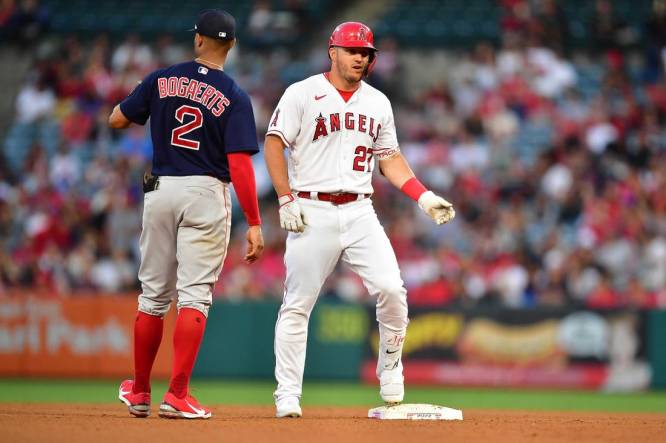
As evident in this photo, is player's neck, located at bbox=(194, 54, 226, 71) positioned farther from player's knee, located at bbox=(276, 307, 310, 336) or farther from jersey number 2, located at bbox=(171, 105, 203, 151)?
player's knee, located at bbox=(276, 307, 310, 336)

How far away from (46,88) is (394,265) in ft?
39.8

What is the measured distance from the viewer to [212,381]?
13977mm

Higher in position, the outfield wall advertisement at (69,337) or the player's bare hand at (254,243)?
the player's bare hand at (254,243)

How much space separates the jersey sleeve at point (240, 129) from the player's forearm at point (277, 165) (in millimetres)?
175

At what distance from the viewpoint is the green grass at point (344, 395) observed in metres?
11.0

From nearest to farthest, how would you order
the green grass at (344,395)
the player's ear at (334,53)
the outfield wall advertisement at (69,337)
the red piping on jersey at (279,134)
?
1. the red piping on jersey at (279,134)
2. the player's ear at (334,53)
3. the green grass at (344,395)
4. the outfield wall advertisement at (69,337)

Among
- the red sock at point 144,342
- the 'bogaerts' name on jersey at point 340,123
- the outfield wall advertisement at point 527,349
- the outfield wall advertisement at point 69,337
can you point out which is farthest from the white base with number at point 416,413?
the outfield wall advertisement at point 69,337

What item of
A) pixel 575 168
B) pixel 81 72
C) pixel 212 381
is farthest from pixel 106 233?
pixel 575 168

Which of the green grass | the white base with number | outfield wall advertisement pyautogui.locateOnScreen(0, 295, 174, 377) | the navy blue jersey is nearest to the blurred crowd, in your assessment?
outfield wall advertisement pyautogui.locateOnScreen(0, 295, 174, 377)

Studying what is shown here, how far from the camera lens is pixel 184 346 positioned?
22.3ft

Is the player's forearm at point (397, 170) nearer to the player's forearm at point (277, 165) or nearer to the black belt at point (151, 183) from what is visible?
the player's forearm at point (277, 165)

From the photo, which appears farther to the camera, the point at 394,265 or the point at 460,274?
the point at 460,274

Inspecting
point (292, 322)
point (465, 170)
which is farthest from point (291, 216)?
point (465, 170)

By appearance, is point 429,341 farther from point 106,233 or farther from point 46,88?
point 46,88
